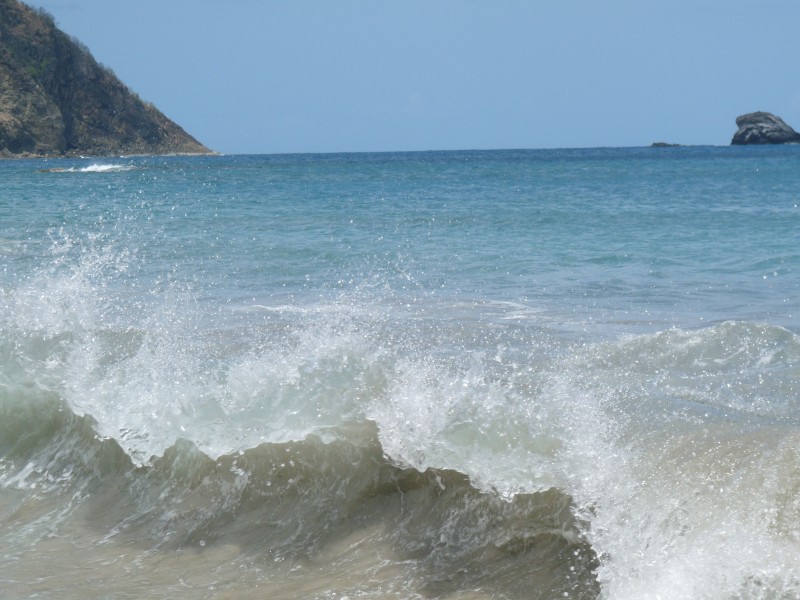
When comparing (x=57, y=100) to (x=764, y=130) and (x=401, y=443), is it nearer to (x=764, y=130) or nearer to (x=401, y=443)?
(x=764, y=130)

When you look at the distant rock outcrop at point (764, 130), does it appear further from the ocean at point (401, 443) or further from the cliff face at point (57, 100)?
the ocean at point (401, 443)

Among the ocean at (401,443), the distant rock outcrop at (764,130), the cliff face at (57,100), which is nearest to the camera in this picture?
the ocean at (401,443)

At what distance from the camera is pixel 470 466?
4.68m

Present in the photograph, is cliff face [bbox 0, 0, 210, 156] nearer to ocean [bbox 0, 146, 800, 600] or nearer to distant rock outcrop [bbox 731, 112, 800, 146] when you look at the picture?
distant rock outcrop [bbox 731, 112, 800, 146]

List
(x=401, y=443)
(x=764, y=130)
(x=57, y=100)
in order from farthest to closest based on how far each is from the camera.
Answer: (x=764, y=130) < (x=57, y=100) < (x=401, y=443)

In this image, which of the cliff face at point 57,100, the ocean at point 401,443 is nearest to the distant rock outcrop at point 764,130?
the cliff face at point 57,100

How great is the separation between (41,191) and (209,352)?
23.4 meters

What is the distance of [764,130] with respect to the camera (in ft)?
353

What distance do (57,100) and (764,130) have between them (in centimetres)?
7143

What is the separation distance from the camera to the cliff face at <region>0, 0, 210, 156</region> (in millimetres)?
76312

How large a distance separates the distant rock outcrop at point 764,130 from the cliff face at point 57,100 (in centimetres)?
6139

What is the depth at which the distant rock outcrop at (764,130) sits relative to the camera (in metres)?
108

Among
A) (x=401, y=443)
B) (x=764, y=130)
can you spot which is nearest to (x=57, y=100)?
(x=764, y=130)

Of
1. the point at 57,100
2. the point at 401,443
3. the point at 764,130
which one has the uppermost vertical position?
the point at 57,100
